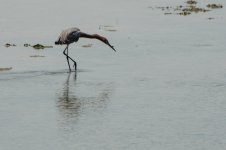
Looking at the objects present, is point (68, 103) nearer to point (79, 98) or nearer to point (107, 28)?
point (79, 98)

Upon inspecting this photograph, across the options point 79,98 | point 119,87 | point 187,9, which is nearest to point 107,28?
point 187,9

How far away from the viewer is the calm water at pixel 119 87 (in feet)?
54.5

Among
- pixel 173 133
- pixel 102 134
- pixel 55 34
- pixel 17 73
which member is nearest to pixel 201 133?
pixel 173 133

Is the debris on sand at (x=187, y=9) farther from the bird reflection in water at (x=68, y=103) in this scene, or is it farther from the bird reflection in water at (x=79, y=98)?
the bird reflection in water at (x=68, y=103)

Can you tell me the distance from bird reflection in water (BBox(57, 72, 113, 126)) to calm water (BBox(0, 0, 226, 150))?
3cm

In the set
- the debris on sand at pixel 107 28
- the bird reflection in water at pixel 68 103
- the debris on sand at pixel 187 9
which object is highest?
the debris on sand at pixel 187 9

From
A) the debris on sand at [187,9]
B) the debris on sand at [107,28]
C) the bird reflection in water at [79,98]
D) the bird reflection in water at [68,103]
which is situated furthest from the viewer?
the debris on sand at [187,9]

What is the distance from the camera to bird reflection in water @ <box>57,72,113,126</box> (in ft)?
62.6

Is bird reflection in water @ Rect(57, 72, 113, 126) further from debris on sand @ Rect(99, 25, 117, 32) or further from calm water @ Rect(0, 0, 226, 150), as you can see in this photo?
debris on sand @ Rect(99, 25, 117, 32)

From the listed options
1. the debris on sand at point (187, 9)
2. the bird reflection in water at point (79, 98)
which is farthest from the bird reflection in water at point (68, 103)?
the debris on sand at point (187, 9)

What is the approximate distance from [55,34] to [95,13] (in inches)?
331

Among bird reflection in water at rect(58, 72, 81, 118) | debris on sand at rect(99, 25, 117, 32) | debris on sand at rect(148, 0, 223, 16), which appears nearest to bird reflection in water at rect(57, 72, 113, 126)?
bird reflection in water at rect(58, 72, 81, 118)

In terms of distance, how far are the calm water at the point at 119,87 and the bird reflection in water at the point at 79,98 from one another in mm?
26

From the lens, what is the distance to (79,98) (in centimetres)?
2109
